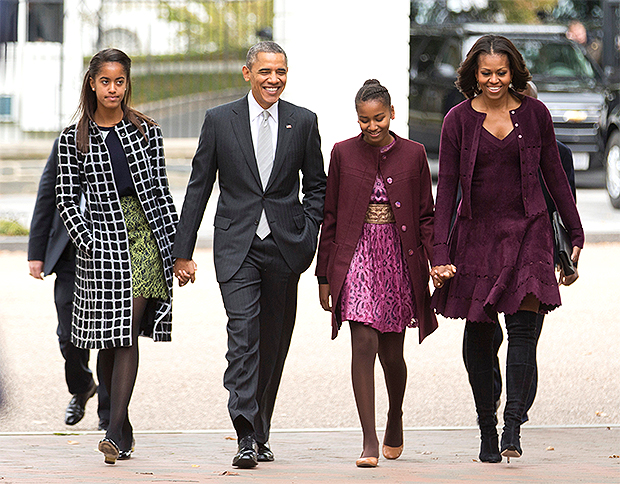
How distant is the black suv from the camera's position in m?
15.2

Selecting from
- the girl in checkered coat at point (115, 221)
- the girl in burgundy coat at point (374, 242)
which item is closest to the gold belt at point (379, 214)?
the girl in burgundy coat at point (374, 242)

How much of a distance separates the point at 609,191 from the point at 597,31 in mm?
12245

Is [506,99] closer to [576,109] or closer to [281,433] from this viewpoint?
[281,433]

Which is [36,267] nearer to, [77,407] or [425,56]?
[77,407]

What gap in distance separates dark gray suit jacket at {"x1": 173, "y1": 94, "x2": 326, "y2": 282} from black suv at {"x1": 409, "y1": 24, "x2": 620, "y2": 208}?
10.9m

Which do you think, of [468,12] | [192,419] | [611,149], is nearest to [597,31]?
[468,12]

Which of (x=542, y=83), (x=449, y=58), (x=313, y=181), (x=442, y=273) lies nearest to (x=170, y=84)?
(x=449, y=58)

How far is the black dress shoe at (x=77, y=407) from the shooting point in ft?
17.5

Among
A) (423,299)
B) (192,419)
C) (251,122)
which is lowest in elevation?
(192,419)

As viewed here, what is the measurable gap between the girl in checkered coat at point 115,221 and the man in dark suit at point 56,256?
1.42ft

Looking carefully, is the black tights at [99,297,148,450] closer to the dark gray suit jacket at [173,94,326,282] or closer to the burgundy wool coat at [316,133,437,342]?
the dark gray suit jacket at [173,94,326,282]

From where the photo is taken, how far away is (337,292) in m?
4.24

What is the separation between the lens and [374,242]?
14.0 feet

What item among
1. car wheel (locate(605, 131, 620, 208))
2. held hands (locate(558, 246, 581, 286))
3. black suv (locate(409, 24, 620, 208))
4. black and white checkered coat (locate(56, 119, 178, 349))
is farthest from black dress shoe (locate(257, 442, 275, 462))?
black suv (locate(409, 24, 620, 208))
